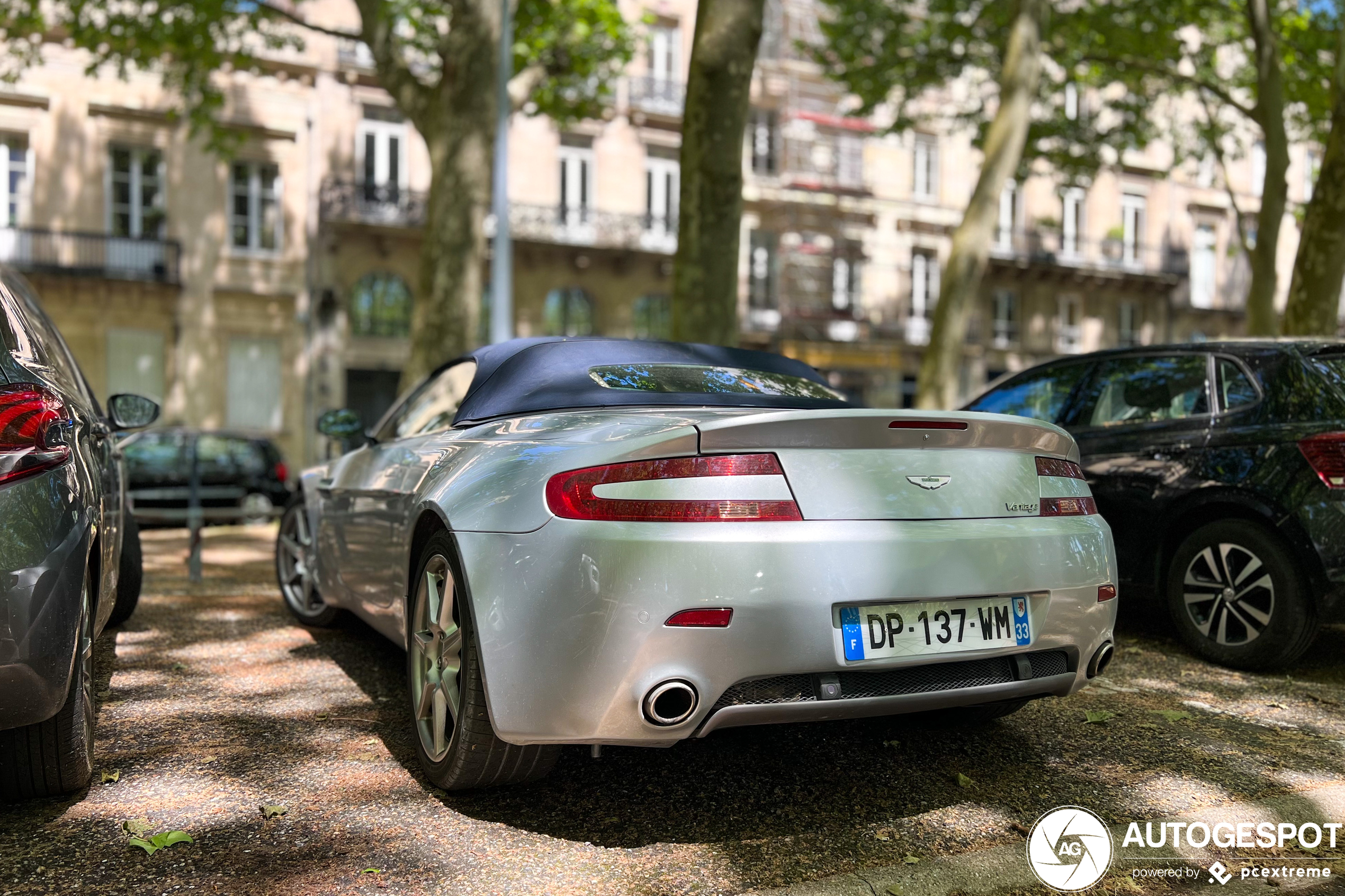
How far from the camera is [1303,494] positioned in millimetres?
4602

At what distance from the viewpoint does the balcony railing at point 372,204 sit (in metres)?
25.6

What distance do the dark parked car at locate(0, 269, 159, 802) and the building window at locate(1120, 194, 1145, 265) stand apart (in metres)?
36.8

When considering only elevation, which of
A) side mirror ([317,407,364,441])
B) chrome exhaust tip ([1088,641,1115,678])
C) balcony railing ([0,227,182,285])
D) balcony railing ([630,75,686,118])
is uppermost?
balcony railing ([630,75,686,118])

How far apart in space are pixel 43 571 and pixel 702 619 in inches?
62.6

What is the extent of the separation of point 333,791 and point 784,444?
5.47ft

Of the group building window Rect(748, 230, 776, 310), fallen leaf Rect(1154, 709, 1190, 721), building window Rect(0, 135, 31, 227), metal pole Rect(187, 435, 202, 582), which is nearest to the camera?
fallen leaf Rect(1154, 709, 1190, 721)

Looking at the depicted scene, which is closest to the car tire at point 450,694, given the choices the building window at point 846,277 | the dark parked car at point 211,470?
the dark parked car at point 211,470

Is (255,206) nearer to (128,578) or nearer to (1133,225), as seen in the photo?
(128,578)

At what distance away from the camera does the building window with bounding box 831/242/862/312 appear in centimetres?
3200

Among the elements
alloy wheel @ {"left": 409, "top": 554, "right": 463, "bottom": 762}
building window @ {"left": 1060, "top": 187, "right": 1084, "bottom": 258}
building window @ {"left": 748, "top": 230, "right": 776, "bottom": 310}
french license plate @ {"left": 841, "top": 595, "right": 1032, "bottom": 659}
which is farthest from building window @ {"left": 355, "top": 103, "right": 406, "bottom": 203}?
french license plate @ {"left": 841, "top": 595, "right": 1032, "bottom": 659}

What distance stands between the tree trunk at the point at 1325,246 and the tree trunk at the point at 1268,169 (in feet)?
7.82

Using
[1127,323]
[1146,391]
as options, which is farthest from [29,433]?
[1127,323]

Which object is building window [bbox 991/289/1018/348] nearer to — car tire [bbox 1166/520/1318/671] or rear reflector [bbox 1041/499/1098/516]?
car tire [bbox 1166/520/1318/671]

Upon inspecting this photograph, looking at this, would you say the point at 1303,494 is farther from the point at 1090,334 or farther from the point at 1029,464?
the point at 1090,334
